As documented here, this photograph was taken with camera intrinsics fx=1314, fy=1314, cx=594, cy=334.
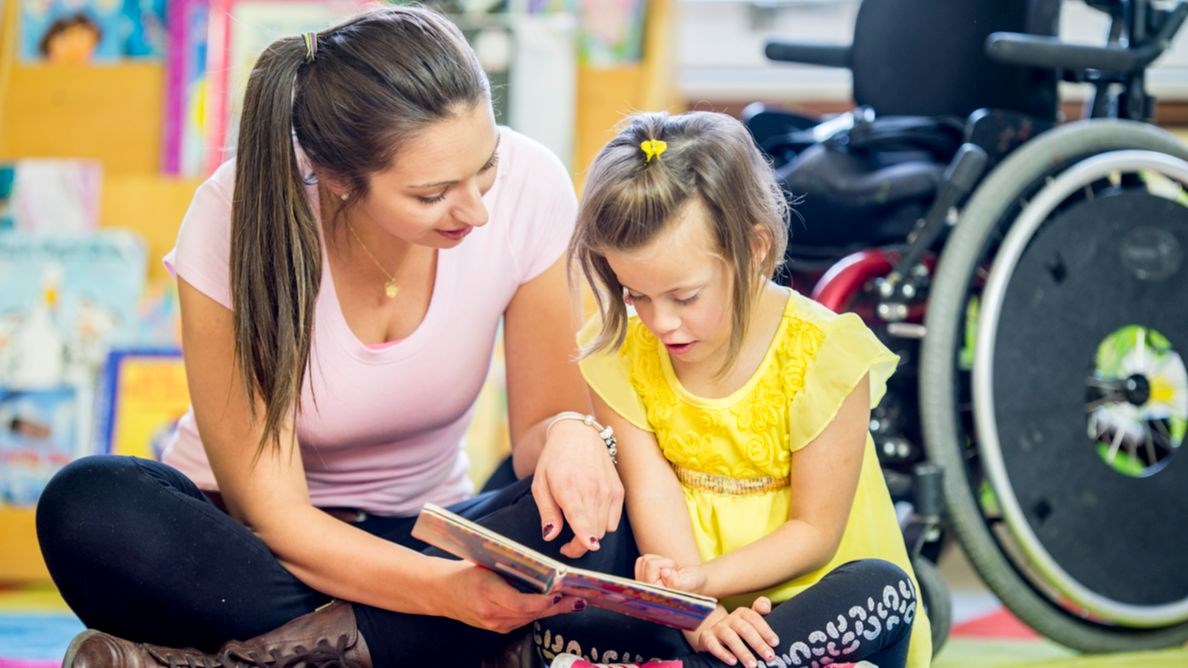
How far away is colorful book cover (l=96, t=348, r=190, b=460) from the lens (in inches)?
91.1

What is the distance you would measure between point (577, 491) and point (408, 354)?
0.26m

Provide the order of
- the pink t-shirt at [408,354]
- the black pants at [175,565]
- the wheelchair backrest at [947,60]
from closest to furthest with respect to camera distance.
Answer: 1. the black pants at [175,565]
2. the pink t-shirt at [408,354]
3. the wheelchair backrest at [947,60]

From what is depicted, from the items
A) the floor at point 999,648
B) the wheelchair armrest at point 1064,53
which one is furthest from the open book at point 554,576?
the wheelchair armrest at point 1064,53

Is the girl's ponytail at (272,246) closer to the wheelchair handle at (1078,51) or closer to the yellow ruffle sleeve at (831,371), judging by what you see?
the yellow ruffle sleeve at (831,371)

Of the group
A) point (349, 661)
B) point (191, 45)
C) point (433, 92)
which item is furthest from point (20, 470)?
point (433, 92)

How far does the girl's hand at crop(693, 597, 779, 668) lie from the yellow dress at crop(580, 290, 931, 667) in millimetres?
83

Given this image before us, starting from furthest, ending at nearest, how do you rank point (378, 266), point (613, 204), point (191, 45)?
1. point (191, 45)
2. point (378, 266)
3. point (613, 204)

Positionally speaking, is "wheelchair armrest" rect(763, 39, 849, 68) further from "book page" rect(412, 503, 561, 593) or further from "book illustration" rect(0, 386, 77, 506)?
"book illustration" rect(0, 386, 77, 506)

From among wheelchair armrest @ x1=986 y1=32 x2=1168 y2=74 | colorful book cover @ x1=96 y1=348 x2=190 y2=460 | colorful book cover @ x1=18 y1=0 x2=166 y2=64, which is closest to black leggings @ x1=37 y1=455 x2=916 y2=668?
wheelchair armrest @ x1=986 y1=32 x2=1168 y2=74

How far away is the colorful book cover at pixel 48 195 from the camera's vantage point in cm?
244

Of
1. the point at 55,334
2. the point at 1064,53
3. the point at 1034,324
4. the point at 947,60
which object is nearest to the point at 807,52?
the point at 947,60

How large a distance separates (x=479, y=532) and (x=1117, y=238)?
0.95 meters

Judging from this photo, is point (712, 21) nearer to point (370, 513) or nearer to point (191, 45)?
point (191, 45)

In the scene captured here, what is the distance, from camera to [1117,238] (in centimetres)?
153
